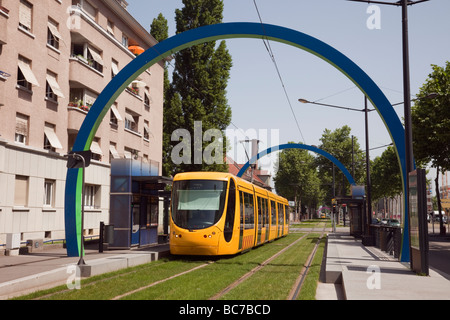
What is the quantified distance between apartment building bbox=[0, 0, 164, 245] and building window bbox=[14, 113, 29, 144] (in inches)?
1.8

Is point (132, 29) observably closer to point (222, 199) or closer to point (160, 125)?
point (160, 125)

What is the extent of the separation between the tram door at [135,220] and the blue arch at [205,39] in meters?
2.50

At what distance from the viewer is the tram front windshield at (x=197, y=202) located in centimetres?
1609

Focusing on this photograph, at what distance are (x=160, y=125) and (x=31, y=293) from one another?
32.2 m

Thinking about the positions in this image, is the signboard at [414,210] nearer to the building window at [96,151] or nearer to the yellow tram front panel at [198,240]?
A: the yellow tram front panel at [198,240]

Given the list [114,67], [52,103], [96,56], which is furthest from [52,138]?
[114,67]

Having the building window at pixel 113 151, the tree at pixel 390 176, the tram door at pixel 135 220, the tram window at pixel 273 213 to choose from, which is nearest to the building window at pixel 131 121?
the building window at pixel 113 151

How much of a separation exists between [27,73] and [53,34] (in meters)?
3.49

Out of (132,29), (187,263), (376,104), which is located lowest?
(187,263)

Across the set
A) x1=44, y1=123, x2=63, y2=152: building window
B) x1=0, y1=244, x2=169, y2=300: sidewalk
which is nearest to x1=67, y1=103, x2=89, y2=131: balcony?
x1=44, y1=123, x2=63, y2=152: building window

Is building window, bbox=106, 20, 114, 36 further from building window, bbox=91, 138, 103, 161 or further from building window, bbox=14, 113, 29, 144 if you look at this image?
building window, bbox=14, 113, 29, 144

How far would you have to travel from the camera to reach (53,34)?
25.7 metres
